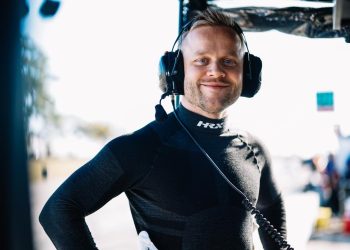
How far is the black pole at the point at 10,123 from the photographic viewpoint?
59cm

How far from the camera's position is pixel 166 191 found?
1.18m

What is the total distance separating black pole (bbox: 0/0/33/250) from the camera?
0.59 m

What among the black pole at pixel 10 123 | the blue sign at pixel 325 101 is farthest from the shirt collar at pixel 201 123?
the blue sign at pixel 325 101

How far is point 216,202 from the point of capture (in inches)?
47.4

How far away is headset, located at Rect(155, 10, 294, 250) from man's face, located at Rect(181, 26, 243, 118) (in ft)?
0.11

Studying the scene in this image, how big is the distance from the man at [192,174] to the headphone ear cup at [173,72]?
2 centimetres

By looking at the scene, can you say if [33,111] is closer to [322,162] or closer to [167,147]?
[167,147]

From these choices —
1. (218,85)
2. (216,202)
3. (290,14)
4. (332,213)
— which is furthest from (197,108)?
(332,213)

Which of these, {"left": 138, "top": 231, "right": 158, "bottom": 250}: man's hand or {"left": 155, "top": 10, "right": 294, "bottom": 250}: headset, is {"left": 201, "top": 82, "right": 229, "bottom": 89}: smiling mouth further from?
{"left": 138, "top": 231, "right": 158, "bottom": 250}: man's hand

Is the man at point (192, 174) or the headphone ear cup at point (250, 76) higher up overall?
the headphone ear cup at point (250, 76)

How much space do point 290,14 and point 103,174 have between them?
54.9 inches

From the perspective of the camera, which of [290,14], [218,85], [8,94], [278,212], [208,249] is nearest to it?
[8,94]

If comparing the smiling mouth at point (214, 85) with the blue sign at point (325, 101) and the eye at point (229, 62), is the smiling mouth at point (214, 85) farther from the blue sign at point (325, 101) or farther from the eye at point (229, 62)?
the blue sign at point (325, 101)

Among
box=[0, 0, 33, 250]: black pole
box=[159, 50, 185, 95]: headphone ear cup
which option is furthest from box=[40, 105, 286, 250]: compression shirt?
box=[0, 0, 33, 250]: black pole
